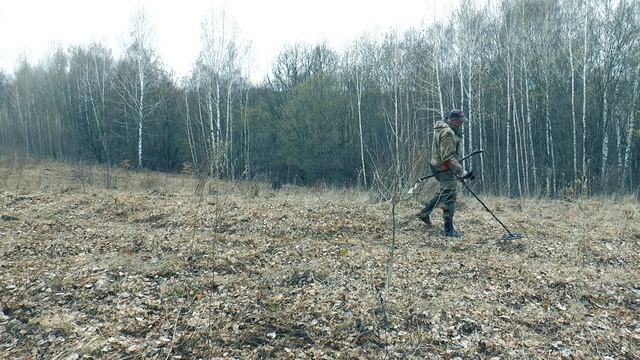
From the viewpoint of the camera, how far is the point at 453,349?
2992 millimetres

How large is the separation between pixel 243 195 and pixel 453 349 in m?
6.79

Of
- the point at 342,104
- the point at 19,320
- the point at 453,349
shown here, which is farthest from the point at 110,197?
the point at 342,104

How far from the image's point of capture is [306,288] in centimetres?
384

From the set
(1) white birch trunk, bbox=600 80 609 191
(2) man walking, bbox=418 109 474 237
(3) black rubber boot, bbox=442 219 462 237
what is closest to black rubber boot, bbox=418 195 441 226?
(2) man walking, bbox=418 109 474 237

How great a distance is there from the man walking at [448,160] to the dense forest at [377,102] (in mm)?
3456

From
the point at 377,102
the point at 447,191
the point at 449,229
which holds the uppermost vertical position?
the point at 377,102

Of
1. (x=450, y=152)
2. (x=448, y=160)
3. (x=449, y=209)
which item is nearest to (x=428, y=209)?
(x=449, y=209)

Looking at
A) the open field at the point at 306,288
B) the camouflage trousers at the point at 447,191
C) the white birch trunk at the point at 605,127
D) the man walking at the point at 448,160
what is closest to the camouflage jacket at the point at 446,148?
the man walking at the point at 448,160

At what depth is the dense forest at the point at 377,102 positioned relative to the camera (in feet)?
54.9

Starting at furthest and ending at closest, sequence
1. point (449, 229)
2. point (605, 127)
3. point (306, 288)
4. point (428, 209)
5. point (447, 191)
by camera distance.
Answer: point (605, 127), point (428, 209), point (449, 229), point (447, 191), point (306, 288)

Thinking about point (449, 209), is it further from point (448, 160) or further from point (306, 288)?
point (306, 288)

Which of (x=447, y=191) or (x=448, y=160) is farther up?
(x=448, y=160)

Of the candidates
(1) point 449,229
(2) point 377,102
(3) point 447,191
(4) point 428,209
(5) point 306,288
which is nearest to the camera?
(5) point 306,288

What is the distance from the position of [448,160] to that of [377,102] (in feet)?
63.4
